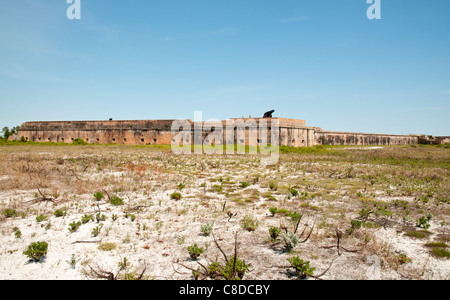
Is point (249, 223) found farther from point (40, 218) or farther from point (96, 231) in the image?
point (40, 218)

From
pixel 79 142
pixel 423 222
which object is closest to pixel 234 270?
pixel 423 222

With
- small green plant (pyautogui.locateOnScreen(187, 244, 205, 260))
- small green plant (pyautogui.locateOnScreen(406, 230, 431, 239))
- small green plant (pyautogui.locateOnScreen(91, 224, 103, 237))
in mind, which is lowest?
small green plant (pyautogui.locateOnScreen(406, 230, 431, 239))

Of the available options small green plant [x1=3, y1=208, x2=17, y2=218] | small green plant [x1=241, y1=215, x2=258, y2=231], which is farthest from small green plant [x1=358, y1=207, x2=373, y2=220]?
small green plant [x1=3, y1=208, x2=17, y2=218]

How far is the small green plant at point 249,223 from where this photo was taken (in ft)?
16.5

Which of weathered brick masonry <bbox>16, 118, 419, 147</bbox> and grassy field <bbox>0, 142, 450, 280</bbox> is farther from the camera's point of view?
weathered brick masonry <bbox>16, 118, 419, 147</bbox>

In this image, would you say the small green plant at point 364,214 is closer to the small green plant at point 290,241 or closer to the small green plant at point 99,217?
the small green plant at point 290,241

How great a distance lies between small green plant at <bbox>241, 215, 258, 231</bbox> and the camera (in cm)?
504

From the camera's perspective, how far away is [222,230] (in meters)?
4.99

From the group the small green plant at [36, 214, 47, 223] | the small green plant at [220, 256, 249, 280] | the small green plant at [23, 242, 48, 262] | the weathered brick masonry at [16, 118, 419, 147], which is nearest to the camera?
the small green plant at [220, 256, 249, 280]

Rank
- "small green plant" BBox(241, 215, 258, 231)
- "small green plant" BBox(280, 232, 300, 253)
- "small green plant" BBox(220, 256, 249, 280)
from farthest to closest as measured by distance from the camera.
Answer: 1. "small green plant" BBox(241, 215, 258, 231)
2. "small green plant" BBox(280, 232, 300, 253)
3. "small green plant" BBox(220, 256, 249, 280)

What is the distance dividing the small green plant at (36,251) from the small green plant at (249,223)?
3.30 metres

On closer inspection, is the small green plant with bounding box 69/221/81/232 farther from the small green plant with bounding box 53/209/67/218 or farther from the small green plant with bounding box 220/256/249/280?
the small green plant with bounding box 220/256/249/280

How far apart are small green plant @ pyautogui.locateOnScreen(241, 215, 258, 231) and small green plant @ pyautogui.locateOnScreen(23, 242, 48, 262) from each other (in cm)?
330
